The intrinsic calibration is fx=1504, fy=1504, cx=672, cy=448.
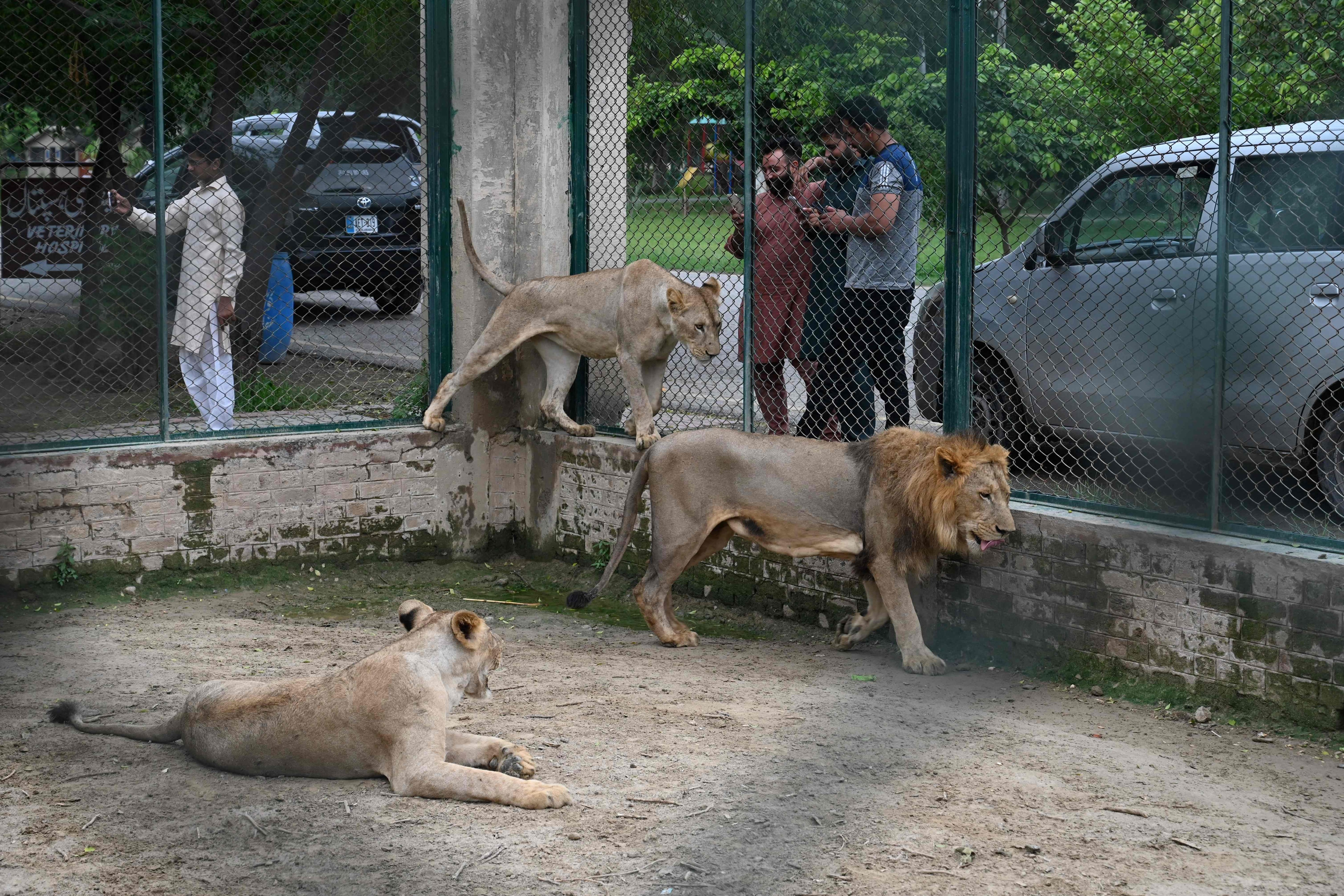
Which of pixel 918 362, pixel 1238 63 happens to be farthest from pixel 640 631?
pixel 1238 63

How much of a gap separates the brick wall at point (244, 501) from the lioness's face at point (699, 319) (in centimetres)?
161

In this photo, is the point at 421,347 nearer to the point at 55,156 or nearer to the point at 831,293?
the point at 831,293

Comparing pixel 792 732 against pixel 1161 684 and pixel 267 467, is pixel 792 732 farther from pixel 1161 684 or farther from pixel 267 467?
pixel 267 467

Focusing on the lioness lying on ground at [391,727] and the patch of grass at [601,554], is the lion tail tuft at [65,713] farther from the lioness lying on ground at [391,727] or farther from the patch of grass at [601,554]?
the patch of grass at [601,554]

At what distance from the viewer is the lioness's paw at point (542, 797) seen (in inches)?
180

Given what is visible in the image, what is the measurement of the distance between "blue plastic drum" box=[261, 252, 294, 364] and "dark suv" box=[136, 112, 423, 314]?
88mm

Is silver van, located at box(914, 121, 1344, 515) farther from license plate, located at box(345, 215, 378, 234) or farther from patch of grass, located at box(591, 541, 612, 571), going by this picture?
license plate, located at box(345, 215, 378, 234)

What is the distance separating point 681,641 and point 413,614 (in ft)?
6.93

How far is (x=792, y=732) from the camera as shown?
5.41 meters

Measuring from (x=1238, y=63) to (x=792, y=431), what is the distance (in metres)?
2.82

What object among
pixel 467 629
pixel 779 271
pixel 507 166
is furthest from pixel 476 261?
pixel 467 629

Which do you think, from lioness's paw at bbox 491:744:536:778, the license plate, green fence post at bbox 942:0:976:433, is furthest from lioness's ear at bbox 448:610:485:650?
the license plate

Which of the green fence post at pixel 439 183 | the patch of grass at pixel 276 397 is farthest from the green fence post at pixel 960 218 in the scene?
the patch of grass at pixel 276 397

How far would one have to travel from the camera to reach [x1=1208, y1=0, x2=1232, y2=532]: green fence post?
572 cm
